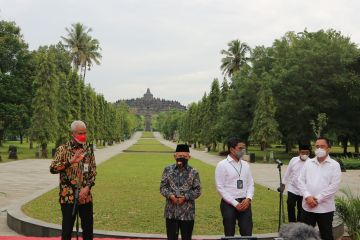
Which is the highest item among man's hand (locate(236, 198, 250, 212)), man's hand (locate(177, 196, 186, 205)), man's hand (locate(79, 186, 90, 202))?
man's hand (locate(79, 186, 90, 202))

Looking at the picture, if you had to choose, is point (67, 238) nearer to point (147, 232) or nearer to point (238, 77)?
point (147, 232)

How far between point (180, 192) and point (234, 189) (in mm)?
747

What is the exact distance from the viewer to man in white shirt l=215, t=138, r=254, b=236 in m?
6.28

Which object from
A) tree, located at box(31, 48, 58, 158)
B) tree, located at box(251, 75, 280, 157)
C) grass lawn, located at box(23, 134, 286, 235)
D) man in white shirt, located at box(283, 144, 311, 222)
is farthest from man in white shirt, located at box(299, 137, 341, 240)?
tree, located at box(31, 48, 58, 158)

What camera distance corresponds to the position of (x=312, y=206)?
6.25 m

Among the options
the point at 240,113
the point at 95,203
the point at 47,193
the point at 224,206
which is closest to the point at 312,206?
the point at 224,206

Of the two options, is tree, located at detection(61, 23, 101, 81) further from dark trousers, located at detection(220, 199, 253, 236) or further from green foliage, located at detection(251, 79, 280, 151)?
dark trousers, located at detection(220, 199, 253, 236)

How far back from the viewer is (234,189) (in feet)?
20.8

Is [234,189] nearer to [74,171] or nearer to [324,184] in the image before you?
[324,184]

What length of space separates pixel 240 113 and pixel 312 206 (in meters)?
36.7

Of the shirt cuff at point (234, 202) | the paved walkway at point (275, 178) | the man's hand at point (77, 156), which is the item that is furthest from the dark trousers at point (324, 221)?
the paved walkway at point (275, 178)

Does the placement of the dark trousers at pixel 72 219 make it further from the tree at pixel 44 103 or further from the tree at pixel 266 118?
the tree at pixel 44 103

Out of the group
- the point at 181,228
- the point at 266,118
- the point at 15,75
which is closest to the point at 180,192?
the point at 181,228

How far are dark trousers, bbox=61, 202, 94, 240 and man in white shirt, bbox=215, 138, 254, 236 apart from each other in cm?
175
